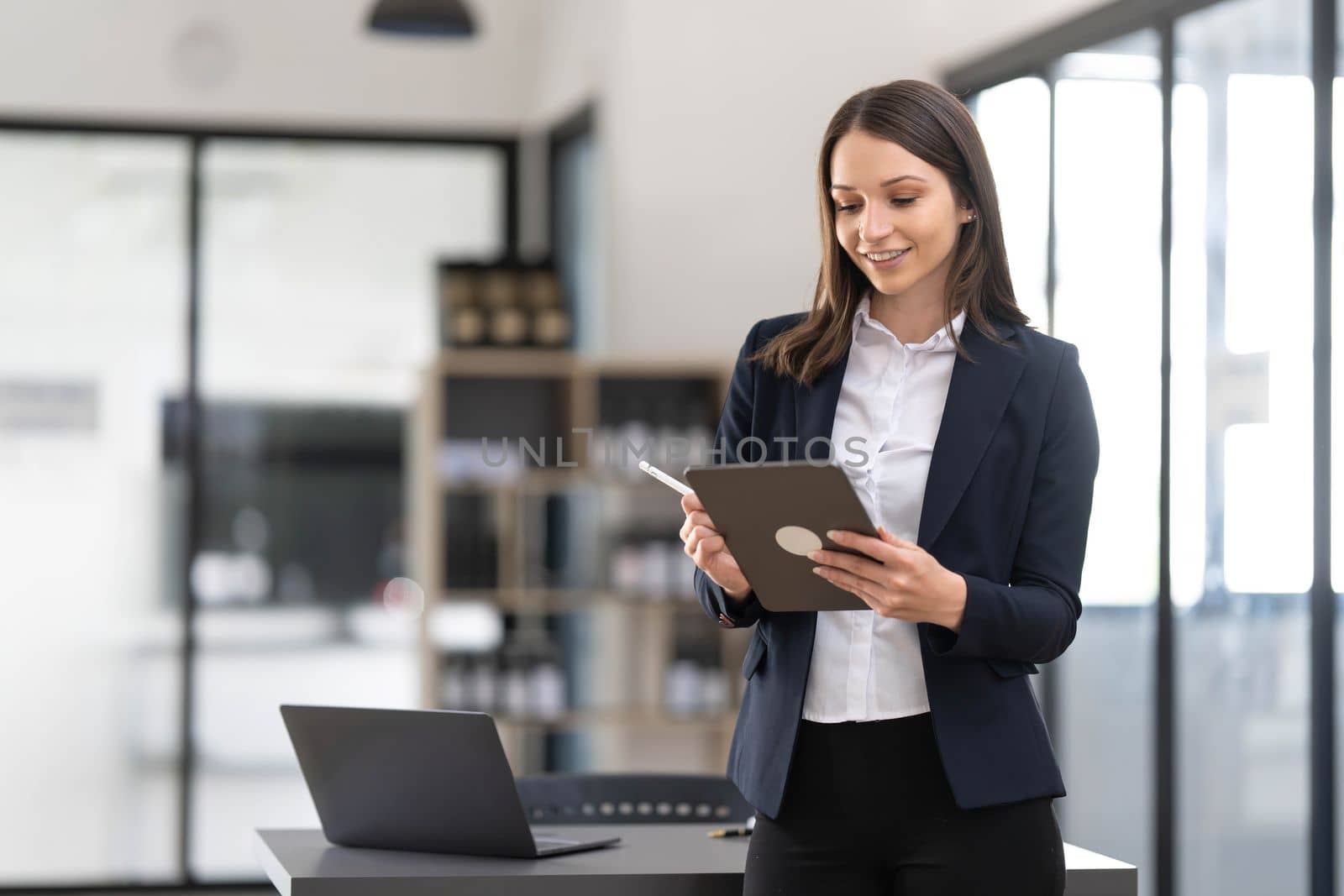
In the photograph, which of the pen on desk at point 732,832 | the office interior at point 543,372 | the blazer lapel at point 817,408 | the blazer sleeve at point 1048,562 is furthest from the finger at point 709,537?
the office interior at point 543,372

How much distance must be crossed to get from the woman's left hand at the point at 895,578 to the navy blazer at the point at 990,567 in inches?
1.0

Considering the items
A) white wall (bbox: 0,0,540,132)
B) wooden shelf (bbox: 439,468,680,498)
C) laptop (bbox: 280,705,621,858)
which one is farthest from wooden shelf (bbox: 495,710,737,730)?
laptop (bbox: 280,705,621,858)

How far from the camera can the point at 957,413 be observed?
5.26ft

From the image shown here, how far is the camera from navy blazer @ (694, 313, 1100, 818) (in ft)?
5.05

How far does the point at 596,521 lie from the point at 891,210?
3.81 metres

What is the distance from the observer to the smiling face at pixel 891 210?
5.24 ft

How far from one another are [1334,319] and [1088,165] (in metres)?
1.05

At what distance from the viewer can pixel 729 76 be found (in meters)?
5.06

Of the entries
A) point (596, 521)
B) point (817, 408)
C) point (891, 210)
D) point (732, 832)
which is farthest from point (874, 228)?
point (596, 521)

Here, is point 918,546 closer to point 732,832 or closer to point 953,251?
point 953,251

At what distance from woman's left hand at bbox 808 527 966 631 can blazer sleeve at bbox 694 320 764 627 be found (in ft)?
0.59

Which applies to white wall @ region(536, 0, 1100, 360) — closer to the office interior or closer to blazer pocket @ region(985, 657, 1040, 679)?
the office interior

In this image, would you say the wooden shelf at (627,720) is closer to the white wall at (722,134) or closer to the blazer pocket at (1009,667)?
the white wall at (722,134)

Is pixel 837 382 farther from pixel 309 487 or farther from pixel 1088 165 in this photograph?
pixel 309 487
